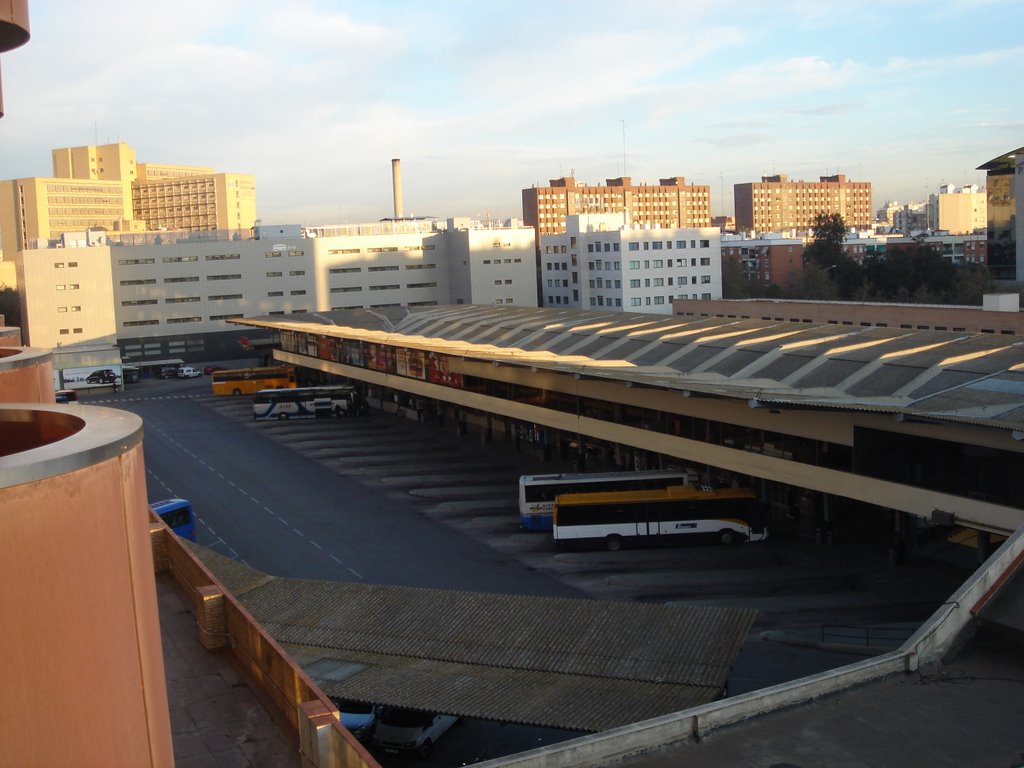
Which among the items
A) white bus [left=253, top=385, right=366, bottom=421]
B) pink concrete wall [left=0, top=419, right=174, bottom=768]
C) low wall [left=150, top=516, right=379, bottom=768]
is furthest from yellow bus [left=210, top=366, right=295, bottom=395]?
pink concrete wall [left=0, top=419, right=174, bottom=768]

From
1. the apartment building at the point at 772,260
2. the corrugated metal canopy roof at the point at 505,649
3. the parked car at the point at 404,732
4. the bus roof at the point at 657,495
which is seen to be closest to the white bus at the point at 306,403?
the bus roof at the point at 657,495

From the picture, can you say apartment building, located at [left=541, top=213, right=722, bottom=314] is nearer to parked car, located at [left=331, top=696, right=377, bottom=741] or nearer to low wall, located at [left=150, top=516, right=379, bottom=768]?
parked car, located at [left=331, top=696, right=377, bottom=741]

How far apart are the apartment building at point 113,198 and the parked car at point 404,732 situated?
105018 millimetres

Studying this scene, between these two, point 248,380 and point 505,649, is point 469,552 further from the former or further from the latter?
point 248,380

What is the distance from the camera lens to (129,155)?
136375 mm

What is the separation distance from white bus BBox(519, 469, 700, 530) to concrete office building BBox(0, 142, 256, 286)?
96.5 meters

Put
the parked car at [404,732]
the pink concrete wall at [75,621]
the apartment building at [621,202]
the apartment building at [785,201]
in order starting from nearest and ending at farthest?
the pink concrete wall at [75,621]
the parked car at [404,732]
the apartment building at [621,202]
the apartment building at [785,201]

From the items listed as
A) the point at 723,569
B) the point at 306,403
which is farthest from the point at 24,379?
the point at 306,403

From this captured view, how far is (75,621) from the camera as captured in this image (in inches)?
141

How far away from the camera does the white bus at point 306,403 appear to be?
39.0 meters

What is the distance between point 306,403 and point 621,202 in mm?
90309

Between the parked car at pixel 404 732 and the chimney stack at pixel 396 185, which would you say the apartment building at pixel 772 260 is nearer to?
the chimney stack at pixel 396 185

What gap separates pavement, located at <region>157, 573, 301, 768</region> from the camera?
20.7 ft

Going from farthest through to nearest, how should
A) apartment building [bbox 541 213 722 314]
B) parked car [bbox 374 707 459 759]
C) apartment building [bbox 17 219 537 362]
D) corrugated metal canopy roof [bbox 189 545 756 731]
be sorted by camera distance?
1. apartment building [bbox 541 213 722 314]
2. apartment building [bbox 17 219 537 362]
3. parked car [bbox 374 707 459 759]
4. corrugated metal canopy roof [bbox 189 545 756 731]
